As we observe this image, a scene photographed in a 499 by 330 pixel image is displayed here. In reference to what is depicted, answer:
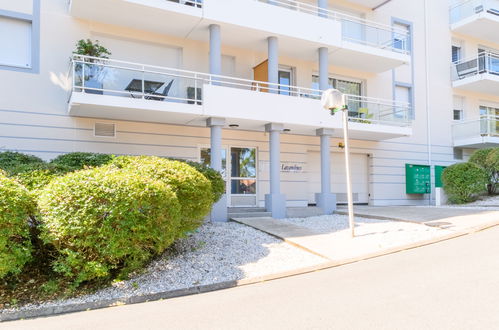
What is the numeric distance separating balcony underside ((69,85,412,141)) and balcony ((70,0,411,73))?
2.03 meters

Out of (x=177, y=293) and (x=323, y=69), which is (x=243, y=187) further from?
(x=177, y=293)

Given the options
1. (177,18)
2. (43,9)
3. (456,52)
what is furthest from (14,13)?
(456,52)

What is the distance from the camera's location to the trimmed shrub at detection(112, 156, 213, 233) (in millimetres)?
7023

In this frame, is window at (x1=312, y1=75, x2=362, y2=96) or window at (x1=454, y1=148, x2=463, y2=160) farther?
window at (x1=454, y1=148, x2=463, y2=160)

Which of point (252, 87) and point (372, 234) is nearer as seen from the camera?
point (372, 234)

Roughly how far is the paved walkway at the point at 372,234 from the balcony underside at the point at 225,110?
306 centimetres

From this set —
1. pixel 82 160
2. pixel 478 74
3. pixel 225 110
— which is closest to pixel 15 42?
pixel 82 160

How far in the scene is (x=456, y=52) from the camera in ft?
64.1

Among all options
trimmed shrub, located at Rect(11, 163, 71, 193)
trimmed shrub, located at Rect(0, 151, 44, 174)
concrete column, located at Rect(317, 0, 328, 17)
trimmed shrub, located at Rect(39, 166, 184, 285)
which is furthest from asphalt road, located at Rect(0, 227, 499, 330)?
concrete column, located at Rect(317, 0, 328, 17)

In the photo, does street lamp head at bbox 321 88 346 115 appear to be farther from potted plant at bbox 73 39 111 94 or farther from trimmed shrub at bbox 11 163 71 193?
potted plant at bbox 73 39 111 94

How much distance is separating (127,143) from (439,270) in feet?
29.3

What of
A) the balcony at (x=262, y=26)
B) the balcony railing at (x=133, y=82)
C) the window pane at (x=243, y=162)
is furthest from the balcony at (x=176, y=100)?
the balcony at (x=262, y=26)

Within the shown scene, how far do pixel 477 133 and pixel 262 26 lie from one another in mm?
11669

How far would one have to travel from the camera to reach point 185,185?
705cm
